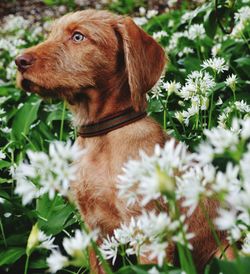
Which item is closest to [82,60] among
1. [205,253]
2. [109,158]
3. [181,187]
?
[109,158]

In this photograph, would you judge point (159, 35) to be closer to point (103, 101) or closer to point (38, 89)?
point (103, 101)

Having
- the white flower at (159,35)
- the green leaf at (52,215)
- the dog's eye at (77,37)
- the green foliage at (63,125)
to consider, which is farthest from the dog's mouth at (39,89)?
the white flower at (159,35)

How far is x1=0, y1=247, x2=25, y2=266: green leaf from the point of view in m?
2.60

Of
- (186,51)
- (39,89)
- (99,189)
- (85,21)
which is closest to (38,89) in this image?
(39,89)

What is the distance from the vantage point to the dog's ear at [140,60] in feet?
8.58

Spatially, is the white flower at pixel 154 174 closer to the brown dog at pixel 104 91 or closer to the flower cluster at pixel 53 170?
the flower cluster at pixel 53 170

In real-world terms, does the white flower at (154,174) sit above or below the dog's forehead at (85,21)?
above

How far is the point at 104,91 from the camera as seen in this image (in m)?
2.73

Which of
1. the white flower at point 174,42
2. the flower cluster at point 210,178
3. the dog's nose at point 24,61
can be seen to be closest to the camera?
the flower cluster at point 210,178

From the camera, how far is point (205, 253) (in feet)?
8.28

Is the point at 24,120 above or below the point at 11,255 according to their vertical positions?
below

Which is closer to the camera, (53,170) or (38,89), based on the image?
(53,170)

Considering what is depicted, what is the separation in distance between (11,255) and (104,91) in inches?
35.4

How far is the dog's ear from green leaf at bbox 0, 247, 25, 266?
874mm
